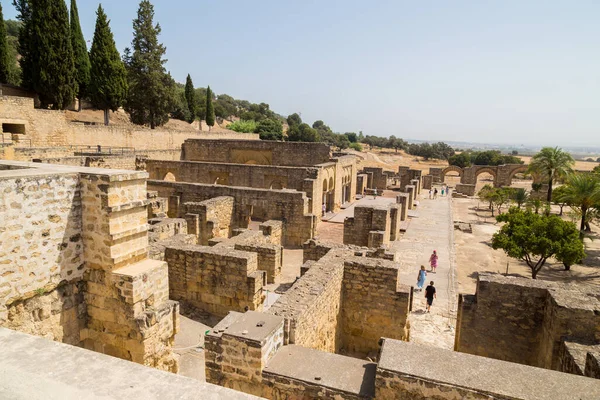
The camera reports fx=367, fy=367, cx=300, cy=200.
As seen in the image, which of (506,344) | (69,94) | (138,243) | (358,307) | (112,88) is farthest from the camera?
(112,88)

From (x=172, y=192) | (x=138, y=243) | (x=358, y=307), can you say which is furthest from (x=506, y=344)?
(x=172, y=192)

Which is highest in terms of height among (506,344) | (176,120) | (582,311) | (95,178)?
(176,120)

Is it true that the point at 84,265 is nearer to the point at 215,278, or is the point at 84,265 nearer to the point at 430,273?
the point at 215,278

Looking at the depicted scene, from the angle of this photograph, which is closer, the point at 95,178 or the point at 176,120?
the point at 95,178

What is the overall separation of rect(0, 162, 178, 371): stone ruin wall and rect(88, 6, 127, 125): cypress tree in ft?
102

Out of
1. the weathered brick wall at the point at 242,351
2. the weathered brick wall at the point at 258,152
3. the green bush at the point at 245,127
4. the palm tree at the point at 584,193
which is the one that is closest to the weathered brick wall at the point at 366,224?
the weathered brick wall at the point at 242,351

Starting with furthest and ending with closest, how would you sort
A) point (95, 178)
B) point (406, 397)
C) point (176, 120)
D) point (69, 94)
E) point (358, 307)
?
1. point (176, 120)
2. point (69, 94)
3. point (358, 307)
4. point (95, 178)
5. point (406, 397)

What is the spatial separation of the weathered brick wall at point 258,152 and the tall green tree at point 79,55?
11.2 meters

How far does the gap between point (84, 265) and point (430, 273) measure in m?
11.5

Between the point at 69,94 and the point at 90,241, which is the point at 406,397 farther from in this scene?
Answer: the point at 69,94

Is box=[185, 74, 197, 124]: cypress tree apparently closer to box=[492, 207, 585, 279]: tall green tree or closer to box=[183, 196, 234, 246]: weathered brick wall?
box=[183, 196, 234, 246]: weathered brick wall

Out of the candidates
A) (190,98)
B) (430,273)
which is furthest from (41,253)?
(190,98)

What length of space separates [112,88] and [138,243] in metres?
32.5

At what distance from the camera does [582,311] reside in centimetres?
552
